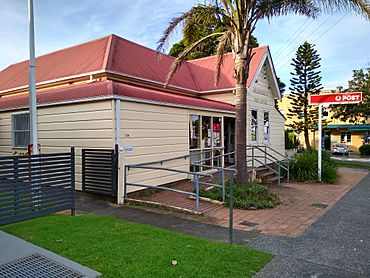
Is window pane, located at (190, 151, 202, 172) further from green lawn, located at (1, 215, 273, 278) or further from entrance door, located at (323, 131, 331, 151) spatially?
entrance door, located at (323, 131, 331, 151)

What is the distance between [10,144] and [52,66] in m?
4.75

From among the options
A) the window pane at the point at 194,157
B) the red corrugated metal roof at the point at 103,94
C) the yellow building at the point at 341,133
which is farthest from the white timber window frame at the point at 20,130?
the yellow building at the point at 341,133

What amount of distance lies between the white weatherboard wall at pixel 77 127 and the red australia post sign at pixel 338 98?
30.9 feet

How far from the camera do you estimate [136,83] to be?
12398mm

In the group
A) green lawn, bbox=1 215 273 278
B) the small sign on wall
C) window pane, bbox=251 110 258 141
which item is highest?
window pane, bbox=251 110 258 141

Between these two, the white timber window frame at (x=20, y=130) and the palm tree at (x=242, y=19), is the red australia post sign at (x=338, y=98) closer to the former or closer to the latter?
the palm tree at (x=242, y=19)

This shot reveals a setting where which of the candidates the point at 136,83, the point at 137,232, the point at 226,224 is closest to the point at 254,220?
the point at 226,224

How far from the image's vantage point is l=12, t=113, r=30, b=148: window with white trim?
1080 centimetres

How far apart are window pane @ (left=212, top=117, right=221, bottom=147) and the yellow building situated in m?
29.3

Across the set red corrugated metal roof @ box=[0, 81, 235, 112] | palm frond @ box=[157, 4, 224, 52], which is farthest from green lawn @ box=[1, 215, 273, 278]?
palm frond @ box=[157, 4, 224, 52]

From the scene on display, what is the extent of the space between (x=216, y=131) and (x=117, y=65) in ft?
16.3

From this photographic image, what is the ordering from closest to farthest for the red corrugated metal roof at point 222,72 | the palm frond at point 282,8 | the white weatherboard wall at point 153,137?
1. the white weatherboard wall at point 153,137
2. the palm frond at point 282,8
3. the red corrugated metal roof at point 222,72

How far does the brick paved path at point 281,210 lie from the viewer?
20.4 feet

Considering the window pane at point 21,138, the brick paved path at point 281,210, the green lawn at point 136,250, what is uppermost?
the window pane at point 21,138
